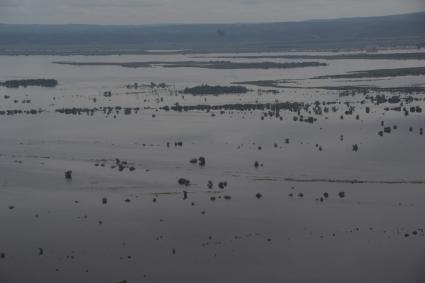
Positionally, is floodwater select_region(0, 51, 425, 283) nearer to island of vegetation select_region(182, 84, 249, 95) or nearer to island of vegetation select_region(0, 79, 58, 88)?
island of vegetation select_region(182, 84, 249, 95)

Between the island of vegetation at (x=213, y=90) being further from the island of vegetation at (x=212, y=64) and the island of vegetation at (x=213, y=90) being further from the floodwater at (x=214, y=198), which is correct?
the island of vegetation at (x=212, y=64)

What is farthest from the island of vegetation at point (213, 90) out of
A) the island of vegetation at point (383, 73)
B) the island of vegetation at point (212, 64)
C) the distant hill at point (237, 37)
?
the distant hill at point (237, 37)

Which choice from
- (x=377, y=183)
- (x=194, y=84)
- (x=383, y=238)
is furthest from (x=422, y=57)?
(x=383, y=238)

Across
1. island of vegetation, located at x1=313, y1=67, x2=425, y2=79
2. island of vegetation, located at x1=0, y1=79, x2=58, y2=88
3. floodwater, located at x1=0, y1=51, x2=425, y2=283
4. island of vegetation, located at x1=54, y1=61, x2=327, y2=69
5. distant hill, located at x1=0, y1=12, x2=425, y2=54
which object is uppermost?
distant hill, located at x1=0, y1=12, x2=425, y2=54

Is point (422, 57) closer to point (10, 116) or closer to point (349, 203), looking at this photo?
point (10, 116)

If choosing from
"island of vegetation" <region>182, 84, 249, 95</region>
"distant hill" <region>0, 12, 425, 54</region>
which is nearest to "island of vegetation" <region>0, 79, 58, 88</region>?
"island of vegetation" <region>182, 84, 249, 95</region>

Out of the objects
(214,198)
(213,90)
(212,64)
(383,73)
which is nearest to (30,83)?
(213,90)

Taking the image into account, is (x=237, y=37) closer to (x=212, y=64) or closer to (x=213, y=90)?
(x=212, y=64)
